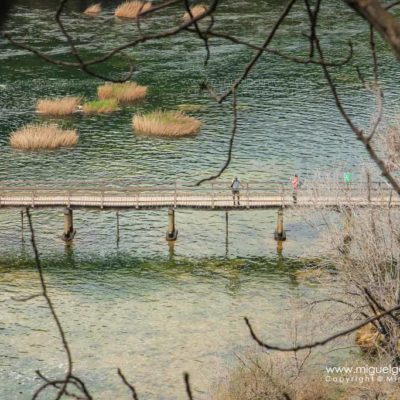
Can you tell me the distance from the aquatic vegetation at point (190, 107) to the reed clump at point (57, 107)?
740 centimetres

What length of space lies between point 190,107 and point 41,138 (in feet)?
38.3

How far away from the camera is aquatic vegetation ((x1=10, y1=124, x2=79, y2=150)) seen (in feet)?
187

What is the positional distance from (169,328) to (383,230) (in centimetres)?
900

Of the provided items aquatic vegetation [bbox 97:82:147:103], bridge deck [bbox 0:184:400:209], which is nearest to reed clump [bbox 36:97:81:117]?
aquatic vegetation [bbox 97:82:147:103]

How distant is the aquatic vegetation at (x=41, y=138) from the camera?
57062 millimetres

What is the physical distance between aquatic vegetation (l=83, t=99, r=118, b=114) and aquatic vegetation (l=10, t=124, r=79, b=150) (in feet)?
18.4

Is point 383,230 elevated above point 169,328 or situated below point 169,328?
above

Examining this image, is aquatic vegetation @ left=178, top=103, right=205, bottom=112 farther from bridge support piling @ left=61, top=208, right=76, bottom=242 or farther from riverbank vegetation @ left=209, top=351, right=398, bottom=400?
riverbank vegetation @ left=209, top=351, right=398, bottom=400

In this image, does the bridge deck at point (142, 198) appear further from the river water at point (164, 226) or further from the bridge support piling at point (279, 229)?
the river water at point (164, 226)

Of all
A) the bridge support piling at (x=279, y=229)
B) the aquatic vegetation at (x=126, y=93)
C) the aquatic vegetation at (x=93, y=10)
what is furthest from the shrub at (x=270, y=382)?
the aquatic vegetation at (x=93, y=10)

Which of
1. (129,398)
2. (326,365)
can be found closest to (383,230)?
(326,365)

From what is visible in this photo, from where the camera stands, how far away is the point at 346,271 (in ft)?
107

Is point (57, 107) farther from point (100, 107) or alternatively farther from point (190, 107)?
point (190, 107)

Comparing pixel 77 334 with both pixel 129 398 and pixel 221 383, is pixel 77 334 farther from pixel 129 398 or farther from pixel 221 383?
pixel 221 383
